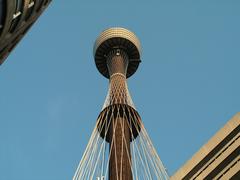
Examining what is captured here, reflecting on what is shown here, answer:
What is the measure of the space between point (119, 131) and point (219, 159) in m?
41.2

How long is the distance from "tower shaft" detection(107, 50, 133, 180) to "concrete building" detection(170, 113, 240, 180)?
33.2 meters

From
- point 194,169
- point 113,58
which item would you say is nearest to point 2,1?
point 194,169

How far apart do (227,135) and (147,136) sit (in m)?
39.1

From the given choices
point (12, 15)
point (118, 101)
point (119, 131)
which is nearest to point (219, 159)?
point (12, 15)

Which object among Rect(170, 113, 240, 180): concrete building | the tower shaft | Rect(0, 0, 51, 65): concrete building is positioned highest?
the tower shaft

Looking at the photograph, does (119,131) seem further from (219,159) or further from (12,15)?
(219,159)

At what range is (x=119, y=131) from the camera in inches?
2282

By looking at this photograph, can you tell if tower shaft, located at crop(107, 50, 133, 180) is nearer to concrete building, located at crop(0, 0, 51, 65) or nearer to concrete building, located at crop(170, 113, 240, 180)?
concrete building, located at crop(0, 0, 51, 65)

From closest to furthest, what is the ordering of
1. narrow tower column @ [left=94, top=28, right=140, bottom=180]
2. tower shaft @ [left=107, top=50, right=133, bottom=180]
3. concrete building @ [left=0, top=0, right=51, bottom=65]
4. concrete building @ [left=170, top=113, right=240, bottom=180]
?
concrete building @ [left=170, top=113, right=240, bottom=180] < concrete building @ [left=0, top=0, right=51, bottom=65] < tower shaft @ [left=107, top=50, right=133, bottom=180] < narrow tower column @ [left=94, top=28, right=140, bottom=180]

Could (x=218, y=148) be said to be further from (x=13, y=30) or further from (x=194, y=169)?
(x=13, y=30)

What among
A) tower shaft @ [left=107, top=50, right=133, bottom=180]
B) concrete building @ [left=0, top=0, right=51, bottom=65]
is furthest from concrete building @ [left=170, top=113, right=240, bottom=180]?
tower shaft @ [left=107, top=50, right=133, bottom=180]

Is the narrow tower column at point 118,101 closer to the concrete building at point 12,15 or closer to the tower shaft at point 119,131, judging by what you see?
the tower shaft at point 119,131

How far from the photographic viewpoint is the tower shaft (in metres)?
52.3

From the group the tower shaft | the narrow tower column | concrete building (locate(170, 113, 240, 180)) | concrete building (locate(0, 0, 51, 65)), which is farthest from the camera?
the narrow tower column
